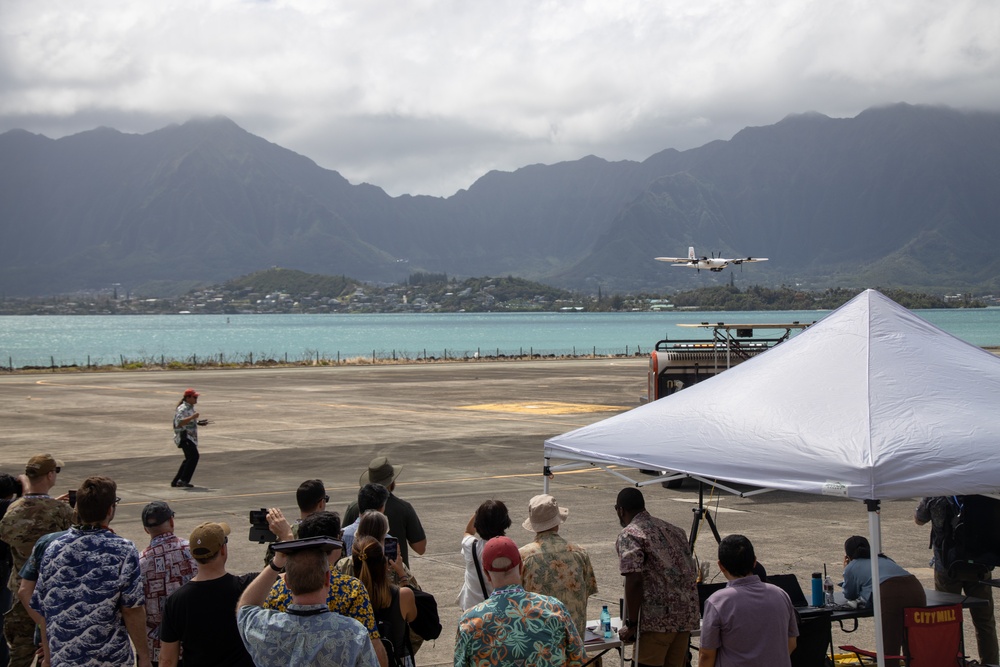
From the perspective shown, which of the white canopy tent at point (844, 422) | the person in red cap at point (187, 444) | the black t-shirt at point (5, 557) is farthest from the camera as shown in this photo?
the person in red cap at point (187, 444)


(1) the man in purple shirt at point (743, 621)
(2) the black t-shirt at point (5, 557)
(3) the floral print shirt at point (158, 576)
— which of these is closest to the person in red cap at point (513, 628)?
(1) the man in purple shirt at point (743, 621)

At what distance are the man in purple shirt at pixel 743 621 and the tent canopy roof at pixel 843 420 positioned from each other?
121cm

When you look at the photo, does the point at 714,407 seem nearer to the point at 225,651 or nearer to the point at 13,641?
the point at 225,651

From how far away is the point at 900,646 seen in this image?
792 cm

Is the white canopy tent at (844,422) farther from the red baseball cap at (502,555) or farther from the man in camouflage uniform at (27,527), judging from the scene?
the man in camouflage uniform at (27,527)

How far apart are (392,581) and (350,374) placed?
52.0 m

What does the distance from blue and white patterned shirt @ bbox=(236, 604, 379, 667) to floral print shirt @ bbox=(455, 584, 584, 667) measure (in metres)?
0.57

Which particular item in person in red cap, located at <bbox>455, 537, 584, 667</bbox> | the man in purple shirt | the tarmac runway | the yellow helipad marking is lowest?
the tarmac runway

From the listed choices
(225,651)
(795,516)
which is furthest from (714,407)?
(795,516)

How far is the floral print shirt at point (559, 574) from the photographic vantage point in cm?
675

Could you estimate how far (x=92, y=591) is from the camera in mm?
6254

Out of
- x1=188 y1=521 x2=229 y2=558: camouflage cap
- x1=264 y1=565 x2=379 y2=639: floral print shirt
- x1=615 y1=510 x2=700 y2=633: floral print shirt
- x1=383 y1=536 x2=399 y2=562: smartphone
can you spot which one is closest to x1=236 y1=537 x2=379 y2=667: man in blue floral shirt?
x1=264 y1=565 x2=379 y2=639: floral print shirt

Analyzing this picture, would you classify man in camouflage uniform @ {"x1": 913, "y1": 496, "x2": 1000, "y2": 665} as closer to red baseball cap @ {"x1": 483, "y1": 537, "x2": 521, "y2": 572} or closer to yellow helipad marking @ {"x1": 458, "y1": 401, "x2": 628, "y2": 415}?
red baseball cap @ {"x1": 483, "y1": 537, "x2": 521, "y2": 572}

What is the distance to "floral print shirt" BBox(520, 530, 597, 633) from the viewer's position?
22.2 ft
